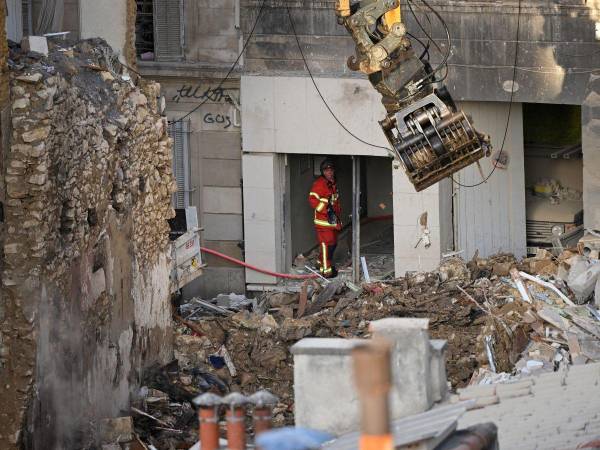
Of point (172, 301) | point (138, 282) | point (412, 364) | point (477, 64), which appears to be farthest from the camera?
point (477, 64)

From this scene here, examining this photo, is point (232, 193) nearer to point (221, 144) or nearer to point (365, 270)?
point (221, 144)

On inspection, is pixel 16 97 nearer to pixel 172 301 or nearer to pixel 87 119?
pixel 87 119

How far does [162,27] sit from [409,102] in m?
8.11

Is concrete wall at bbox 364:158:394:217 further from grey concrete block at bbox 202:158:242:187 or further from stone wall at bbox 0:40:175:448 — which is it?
stone wall at bbox 0:40:175:448

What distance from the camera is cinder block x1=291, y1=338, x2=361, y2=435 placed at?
36.6 ft

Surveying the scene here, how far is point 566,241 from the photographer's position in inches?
1005

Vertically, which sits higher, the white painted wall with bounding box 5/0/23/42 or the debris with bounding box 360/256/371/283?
the white painted wall with bounding box 5/0/23/42

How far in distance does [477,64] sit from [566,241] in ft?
10.8

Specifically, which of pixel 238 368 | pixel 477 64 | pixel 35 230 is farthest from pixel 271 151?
pixel 35 230

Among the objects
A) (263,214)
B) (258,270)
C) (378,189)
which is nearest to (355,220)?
(263,214)

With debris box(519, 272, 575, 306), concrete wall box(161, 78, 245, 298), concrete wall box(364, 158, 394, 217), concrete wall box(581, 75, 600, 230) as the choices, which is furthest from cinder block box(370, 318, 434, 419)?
concrete wall box(364, 158, 394, 217)

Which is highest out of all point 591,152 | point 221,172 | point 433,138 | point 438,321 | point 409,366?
point 433,138

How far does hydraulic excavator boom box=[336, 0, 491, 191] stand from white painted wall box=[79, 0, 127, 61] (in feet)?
11.2

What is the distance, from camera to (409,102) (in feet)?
58.5
